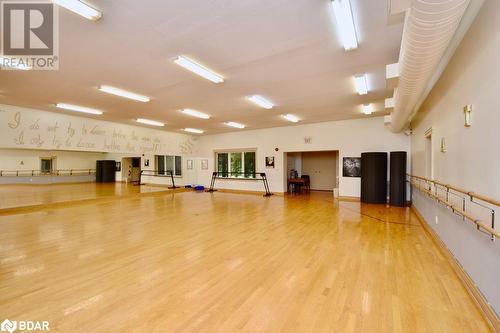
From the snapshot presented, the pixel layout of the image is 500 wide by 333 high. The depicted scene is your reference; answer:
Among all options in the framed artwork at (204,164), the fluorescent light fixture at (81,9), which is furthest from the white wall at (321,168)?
the fluorescent light fixture at (81,9)

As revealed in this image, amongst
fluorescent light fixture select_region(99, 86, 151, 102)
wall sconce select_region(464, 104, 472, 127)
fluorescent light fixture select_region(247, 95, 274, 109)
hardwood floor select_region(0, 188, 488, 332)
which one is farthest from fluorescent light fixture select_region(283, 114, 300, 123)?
wall sconce select_region(464, 104, 472, 127)

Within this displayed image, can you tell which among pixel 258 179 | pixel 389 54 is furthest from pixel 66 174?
pixel 389 54

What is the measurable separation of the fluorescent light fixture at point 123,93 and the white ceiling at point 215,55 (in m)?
0.18

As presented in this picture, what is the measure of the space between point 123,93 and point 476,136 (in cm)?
612

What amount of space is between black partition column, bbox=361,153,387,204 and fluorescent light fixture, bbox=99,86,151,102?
6969mm

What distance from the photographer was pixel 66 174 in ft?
41.9

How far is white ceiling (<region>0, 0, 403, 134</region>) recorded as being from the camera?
7.91 feet

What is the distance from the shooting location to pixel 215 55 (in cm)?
332

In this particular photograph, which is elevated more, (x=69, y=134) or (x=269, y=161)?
(x=69, y=134)

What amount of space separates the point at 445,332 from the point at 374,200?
6192mm

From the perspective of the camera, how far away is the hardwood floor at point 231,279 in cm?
182

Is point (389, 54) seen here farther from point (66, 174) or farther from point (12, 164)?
point (66, 174)

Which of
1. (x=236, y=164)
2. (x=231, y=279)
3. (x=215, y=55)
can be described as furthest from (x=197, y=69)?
(x=236, y=164)

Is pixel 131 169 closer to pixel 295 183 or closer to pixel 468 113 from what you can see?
pixel 295 183
